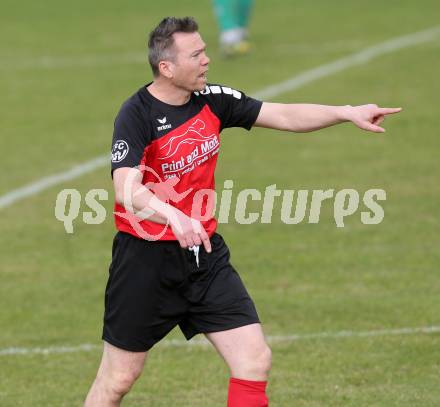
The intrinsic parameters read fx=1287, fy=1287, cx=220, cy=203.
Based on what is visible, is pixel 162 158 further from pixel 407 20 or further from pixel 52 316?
pixel 407 20

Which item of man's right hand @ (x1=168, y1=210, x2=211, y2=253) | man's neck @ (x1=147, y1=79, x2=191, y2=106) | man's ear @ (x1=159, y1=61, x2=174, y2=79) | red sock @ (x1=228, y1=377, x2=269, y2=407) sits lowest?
red sock @ (x1=228, y1=377, x2=269, y2=407)

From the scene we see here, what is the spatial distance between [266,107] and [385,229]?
4882 millimetres

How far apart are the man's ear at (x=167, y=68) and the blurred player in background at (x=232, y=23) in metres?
12.4

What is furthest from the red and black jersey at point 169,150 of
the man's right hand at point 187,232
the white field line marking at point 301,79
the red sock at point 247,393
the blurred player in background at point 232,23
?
the blurred player in background at point 232,23

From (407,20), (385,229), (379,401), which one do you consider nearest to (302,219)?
(385,229)

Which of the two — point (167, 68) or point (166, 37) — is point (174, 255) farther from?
point (166, 37)

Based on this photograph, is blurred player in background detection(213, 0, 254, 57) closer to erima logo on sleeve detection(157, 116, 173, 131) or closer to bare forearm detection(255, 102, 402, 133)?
bare forearm detection(255, 102, 402, 133)

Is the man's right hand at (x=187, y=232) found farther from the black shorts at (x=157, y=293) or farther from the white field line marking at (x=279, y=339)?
the white field line marking at (x=279, y=339)

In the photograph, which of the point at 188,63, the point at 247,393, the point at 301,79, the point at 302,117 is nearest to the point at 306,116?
the point at 302,117

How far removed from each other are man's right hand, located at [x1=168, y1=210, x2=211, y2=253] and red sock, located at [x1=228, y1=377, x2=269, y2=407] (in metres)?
0.78

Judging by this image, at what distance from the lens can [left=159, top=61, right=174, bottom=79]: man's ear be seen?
6441 mm

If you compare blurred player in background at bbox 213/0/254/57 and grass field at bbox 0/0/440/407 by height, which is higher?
blurred player in background at bbox 213/0/254/57

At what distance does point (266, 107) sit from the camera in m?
6.88

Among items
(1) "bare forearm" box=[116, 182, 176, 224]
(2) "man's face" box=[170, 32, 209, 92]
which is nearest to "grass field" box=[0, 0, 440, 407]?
(1) "bare forearm" box=[116, 182, 176, 224]
